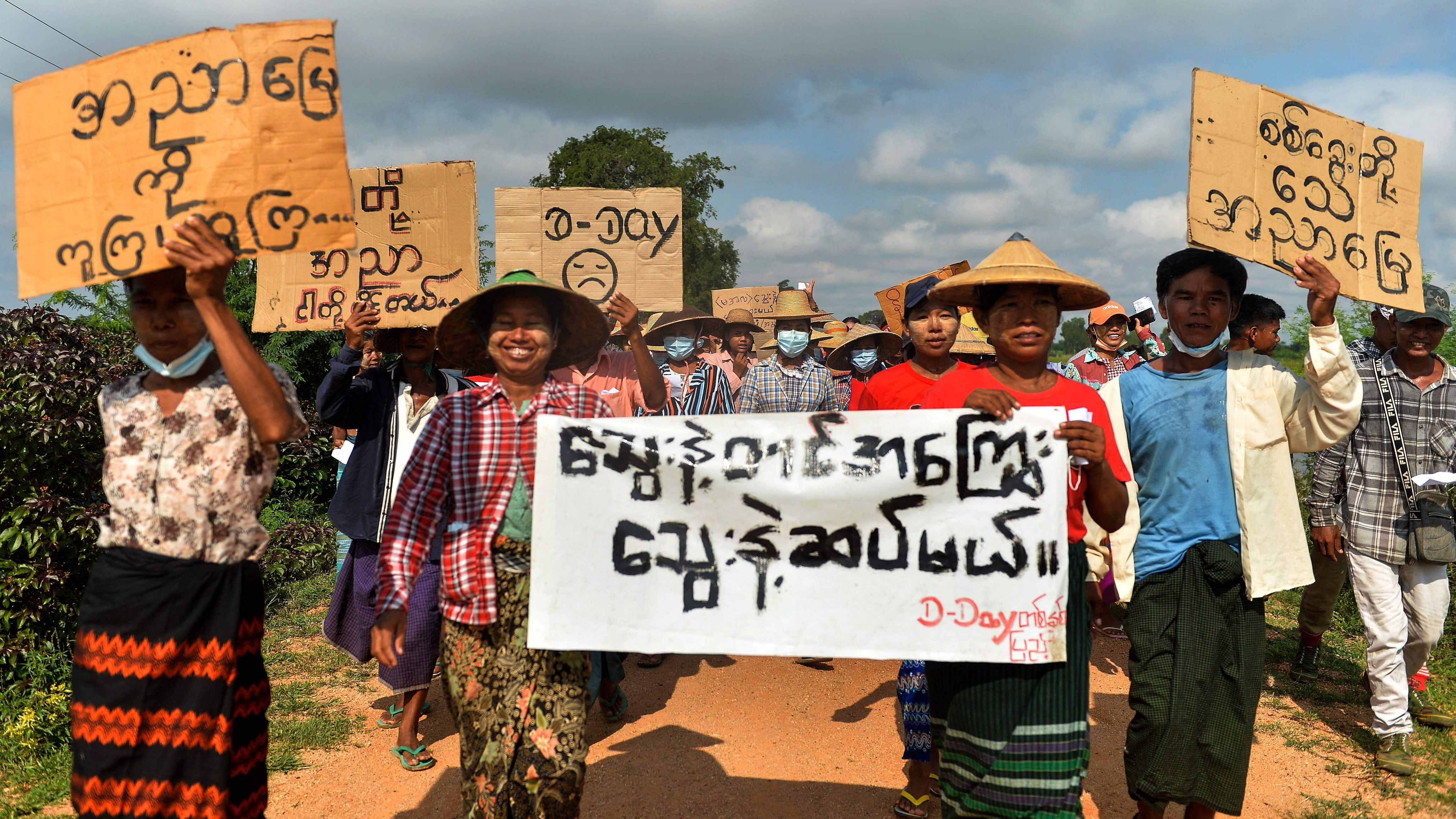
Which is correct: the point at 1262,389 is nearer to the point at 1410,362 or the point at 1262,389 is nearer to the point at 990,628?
the point at 990,628

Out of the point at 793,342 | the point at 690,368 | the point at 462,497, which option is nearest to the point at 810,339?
the point at 690,368

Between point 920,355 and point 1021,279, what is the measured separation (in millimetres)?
2325

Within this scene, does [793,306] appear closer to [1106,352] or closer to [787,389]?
[787,389]

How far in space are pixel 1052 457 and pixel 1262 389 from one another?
116 cm

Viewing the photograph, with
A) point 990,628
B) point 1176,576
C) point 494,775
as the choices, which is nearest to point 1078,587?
point 990,628

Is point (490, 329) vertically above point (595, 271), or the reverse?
point (595, 271)

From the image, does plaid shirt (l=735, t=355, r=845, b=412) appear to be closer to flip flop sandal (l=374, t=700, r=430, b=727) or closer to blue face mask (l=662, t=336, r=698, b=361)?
blue face mask (l=662, t=336, r=698, b=361)

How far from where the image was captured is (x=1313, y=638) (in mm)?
6648

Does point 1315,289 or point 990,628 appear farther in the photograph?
point 1315,289

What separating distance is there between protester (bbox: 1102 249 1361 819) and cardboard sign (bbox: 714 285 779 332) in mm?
11650

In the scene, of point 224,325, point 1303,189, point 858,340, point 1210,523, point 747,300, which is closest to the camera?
point 224,325

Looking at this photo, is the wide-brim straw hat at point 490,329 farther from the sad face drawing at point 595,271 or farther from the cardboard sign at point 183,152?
the sad face drawing at point 595,271

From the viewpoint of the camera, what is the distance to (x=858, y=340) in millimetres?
8633

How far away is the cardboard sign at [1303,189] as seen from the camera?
12.1 ft
